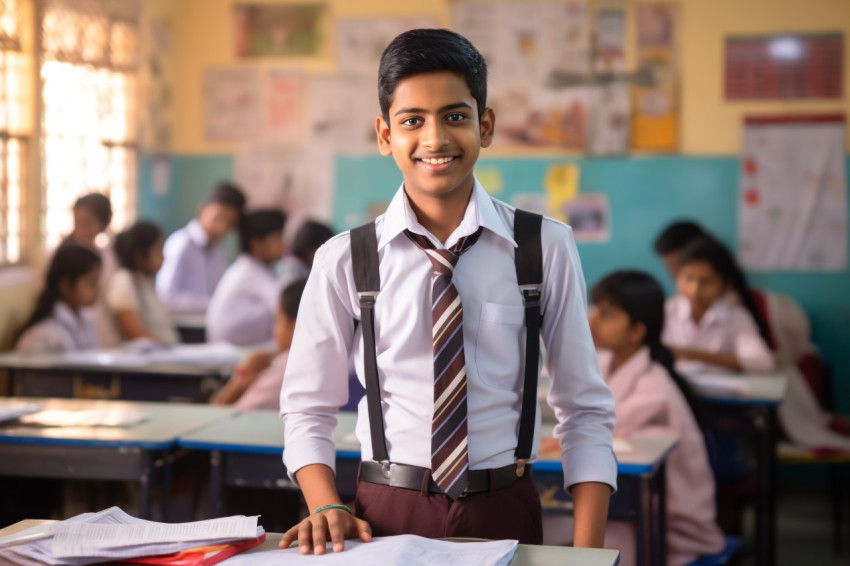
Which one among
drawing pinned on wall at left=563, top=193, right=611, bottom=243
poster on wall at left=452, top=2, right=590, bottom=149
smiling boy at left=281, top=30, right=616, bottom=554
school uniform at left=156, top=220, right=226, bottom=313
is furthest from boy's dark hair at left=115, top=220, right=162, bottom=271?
smiling boy at left=281, top=30, right=616, bottom=554

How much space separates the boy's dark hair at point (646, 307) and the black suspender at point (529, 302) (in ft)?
5.45

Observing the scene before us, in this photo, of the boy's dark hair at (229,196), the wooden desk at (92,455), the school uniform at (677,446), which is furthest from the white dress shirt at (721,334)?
the boy's dark hair at (229,196)

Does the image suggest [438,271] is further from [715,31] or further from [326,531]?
[715,31]

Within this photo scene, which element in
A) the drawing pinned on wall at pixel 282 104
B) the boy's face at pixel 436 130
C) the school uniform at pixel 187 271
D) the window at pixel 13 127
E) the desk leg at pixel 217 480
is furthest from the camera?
the drawing pinned on wall at pixel 282 104

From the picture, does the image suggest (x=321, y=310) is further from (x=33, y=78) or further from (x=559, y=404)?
(x=33, y=78)

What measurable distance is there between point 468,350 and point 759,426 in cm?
230

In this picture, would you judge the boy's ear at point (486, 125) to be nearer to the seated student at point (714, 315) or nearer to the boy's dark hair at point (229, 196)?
the seated student at point (714, 315)

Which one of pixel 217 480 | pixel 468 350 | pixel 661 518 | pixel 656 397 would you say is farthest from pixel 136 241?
pixel 468 350

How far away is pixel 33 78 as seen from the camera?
15.1 feet

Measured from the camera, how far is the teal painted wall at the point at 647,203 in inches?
212

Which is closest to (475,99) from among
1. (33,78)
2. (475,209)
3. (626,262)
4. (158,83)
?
(475,209)

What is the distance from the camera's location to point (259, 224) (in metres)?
4.97

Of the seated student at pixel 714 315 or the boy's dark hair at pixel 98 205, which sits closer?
the seated student at pixel 714 315

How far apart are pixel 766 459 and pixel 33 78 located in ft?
11.4
